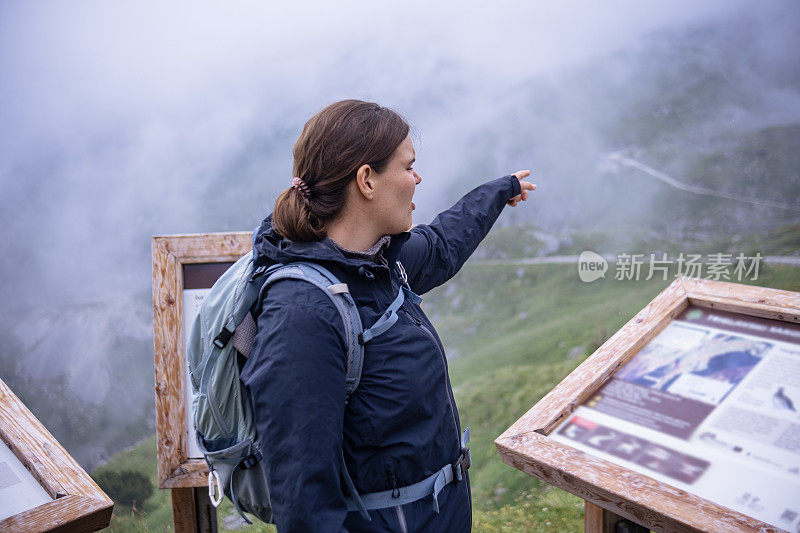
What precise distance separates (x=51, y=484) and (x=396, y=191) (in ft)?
5.03

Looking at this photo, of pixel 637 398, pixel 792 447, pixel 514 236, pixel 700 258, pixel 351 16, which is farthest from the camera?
pixel 514 236

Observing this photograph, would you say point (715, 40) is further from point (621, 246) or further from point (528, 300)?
point (528, 300)

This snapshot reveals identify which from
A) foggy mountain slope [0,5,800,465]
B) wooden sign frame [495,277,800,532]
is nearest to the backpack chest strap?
wooden sign frame [495,277,800,532]

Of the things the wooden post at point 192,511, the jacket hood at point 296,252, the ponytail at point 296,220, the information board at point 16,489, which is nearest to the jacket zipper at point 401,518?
the jacket hood at point 296,252

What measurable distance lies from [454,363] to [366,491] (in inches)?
124

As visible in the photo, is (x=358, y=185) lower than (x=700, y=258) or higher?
higher

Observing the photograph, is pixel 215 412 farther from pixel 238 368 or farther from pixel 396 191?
pixel 396 191

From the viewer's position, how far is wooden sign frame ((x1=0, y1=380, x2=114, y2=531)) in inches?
74.3

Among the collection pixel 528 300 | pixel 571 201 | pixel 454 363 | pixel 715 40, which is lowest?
pixel 454 363

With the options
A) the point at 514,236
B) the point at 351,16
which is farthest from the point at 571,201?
the point at 351,16

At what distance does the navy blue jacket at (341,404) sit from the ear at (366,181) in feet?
0.59

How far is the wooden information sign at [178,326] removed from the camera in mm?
2633

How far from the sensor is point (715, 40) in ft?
13.7

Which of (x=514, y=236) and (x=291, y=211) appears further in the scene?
(x=514, y=236)
